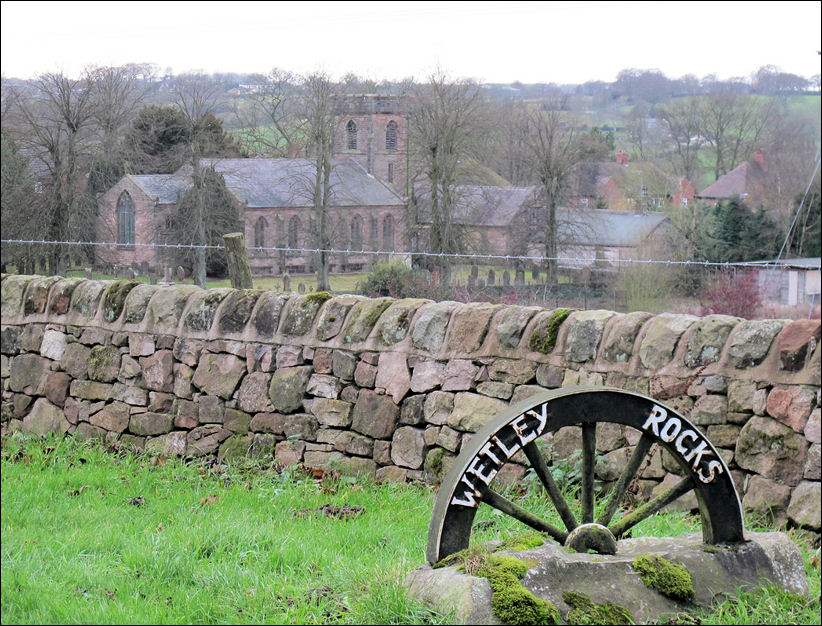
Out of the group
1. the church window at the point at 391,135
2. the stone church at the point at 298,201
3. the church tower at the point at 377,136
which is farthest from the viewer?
the church window at the point at 391,135

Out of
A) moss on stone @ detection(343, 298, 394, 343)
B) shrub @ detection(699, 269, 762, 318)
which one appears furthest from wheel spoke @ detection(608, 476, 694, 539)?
moss on stone @ detection(343, 298, 394, 343)

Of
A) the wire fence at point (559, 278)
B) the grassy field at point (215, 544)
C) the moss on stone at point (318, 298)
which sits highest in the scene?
the wire fence at point (559, 278)

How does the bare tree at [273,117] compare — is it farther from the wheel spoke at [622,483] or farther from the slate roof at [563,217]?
the wheel spoke at [622,483]

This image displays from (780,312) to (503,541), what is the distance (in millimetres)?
2489

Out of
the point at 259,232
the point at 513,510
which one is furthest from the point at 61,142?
the point at 259,232

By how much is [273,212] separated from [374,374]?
421 centimetres

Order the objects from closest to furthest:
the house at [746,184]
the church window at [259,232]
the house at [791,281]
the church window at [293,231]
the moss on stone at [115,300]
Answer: the house at [791,281], the house at [746,184], the moss on stone at [115,300], the church window at [259,232], the church window at [293,231]

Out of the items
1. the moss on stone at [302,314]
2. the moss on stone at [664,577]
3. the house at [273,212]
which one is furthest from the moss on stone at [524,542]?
the house at [273,212]

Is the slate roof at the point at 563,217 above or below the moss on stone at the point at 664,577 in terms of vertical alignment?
above

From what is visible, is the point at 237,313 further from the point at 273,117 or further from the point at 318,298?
the point at 273,117

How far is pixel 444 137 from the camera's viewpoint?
13672 millimetres

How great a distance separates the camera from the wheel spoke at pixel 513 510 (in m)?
3.55

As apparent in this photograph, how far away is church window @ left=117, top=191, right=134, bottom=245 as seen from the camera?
656cm

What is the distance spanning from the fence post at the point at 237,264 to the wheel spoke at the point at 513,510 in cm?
387
